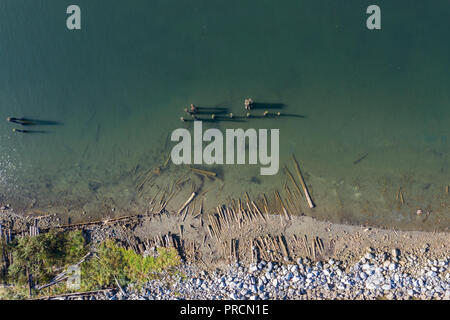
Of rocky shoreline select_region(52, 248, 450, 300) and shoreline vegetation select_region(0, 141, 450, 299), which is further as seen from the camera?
shoreline vegetation select_region(0, 141, 450, 299)

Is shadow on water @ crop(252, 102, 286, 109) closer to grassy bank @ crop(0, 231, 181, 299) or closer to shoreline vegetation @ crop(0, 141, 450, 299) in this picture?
shoreline vegetation @ crop(0, 141, 450, 299)

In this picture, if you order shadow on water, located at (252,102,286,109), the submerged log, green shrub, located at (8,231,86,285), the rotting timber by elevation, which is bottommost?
green shrub, located at (8,231,86,285)

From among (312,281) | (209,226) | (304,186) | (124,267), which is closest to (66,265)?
(124,267)

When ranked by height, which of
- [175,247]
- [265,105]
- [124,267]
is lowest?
[124,267]

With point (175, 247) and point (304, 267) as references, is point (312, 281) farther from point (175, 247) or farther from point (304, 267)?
point (175, 247)

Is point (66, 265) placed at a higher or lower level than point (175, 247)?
lower

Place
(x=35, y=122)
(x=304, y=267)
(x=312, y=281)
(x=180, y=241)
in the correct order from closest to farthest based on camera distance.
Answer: (x=312, y=281)
(x=304, y=267)
(x=180, y=241)
(x=35, y=122)

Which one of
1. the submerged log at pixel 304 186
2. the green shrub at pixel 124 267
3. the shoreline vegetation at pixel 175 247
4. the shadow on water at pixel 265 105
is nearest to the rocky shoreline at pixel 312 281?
the shoreline vegetation at pixel 175 247

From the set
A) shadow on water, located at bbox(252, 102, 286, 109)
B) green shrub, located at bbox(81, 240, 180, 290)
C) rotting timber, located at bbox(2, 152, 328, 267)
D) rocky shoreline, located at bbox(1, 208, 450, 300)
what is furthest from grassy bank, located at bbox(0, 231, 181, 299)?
shadow on water, located at bbox(252, 102, 286, 109)
